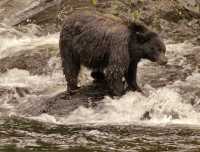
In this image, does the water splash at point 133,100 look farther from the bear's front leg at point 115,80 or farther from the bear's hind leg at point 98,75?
the bear's hind leg at point 98,75

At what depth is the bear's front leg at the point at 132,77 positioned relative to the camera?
11.3 meters

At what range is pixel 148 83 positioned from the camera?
12.2m

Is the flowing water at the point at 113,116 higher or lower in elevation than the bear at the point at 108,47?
lower

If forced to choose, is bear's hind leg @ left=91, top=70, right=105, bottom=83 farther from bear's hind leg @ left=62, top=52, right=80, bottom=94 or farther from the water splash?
the water splash

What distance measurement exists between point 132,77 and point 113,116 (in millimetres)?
1366

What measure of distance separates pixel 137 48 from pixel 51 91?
7.32ft

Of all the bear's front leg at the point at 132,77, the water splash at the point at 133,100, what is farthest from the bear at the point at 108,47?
the water splash at the point at 133,100

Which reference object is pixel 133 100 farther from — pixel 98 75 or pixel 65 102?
pixel 65 102

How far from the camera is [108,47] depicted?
10.8 metres

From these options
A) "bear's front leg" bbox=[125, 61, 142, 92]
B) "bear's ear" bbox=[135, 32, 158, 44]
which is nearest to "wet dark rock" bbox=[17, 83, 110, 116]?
"bear's front leg" bbox=[125, 61, 142, 92]

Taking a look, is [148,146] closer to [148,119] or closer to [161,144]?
[161,144]

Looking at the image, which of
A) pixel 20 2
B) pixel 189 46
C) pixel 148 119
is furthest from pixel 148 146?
pixel 20 2

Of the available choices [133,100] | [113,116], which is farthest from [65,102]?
[133,100]

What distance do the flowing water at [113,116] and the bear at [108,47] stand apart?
1.61 ft
